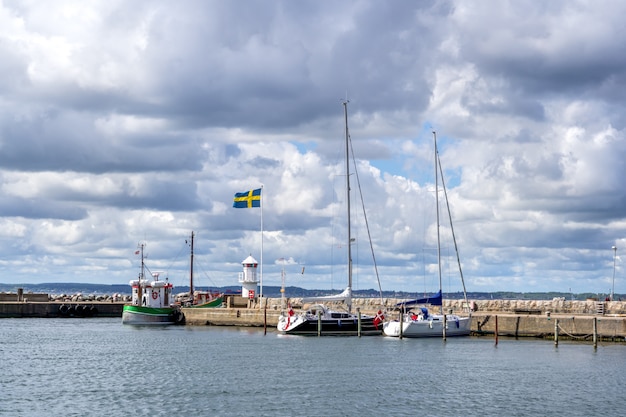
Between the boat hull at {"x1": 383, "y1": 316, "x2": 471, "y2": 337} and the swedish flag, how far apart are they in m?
25.9

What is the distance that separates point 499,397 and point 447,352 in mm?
18173

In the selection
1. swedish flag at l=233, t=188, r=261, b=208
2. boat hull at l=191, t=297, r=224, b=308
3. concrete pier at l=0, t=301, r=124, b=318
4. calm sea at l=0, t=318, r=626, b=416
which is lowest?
calm sea at l=0, t=318, r=626, b=416

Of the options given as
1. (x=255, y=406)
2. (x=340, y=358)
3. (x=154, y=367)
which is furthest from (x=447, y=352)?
(x=255, y=406)

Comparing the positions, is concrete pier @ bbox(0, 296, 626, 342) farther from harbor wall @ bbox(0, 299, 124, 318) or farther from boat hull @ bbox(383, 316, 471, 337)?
boat hull @ bbox(383, 316, 471, 337)

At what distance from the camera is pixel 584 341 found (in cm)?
6425

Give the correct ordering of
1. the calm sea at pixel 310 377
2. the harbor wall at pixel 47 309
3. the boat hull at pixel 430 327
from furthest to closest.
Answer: the harbor wall at pixel 47 309, the boat hull at pixel 430 327, the calm sea at pixel 310 377

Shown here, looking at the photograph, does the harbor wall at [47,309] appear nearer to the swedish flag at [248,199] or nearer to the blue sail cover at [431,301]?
the swedish flag at [248,199]

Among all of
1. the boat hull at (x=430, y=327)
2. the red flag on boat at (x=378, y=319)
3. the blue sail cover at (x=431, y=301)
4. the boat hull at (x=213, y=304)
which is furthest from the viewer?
the boat hull at (x=213, y=304)

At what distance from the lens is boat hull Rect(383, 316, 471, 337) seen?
69.6 m

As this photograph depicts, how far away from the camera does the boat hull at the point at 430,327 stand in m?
69.6

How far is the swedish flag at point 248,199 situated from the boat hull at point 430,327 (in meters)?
25.9

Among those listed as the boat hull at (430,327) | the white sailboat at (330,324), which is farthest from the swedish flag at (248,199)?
the boat hull at (430,327)

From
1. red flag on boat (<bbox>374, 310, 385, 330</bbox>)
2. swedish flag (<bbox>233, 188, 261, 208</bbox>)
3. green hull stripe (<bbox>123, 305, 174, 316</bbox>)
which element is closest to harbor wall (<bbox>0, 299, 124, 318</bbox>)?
green hull stripe (<bbox>123, 305, 174, 316</bbox>)

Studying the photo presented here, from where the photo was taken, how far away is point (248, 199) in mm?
92250
